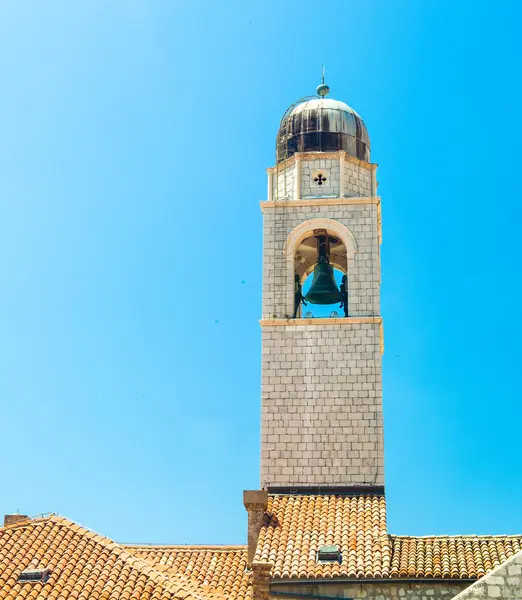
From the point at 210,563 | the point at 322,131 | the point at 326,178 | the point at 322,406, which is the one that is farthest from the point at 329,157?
the point at 210,563

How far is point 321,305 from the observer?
29.0 meters

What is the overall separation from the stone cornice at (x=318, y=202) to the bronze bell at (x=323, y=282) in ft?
3.28

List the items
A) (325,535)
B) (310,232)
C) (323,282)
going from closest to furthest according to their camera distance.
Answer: (325,535)
(323,282)
(310,232)

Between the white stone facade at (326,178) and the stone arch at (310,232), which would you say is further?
the white stone facade at (326,178)

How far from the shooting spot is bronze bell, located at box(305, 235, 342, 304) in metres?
28.9

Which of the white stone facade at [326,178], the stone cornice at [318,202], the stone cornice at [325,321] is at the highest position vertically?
the white stone facade at [326,178]

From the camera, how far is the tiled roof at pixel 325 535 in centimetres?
2234

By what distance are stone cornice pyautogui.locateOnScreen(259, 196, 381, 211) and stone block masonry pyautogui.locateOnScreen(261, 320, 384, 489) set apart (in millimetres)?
3474

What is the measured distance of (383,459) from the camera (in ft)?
87.2

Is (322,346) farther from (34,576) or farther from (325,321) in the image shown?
(34,576)

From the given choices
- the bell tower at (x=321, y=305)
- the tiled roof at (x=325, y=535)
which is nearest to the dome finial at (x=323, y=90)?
the bell tower at (x=321, y=305)

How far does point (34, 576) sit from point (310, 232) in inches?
501

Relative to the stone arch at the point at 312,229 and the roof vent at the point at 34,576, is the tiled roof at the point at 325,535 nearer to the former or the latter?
the roof vent at the point at 34,576

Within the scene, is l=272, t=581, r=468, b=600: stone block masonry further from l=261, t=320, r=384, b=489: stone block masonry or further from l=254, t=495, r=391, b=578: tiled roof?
l=261, t=320, r=384, b=489: stone block masonry
